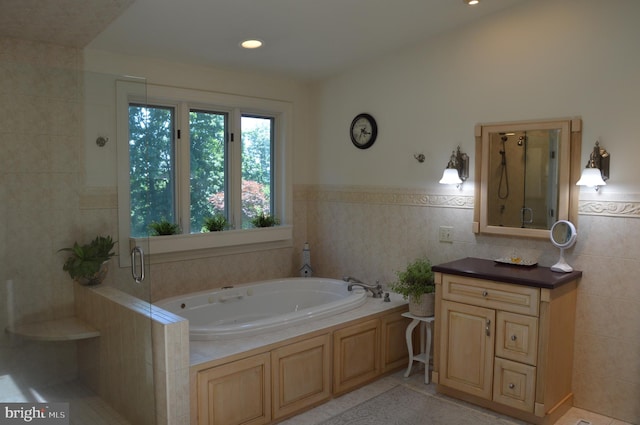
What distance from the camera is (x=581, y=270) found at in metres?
3.16

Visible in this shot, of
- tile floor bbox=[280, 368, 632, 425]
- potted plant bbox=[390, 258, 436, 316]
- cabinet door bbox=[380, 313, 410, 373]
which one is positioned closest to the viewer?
tile floor bbox=[280, 368, 632, 425]

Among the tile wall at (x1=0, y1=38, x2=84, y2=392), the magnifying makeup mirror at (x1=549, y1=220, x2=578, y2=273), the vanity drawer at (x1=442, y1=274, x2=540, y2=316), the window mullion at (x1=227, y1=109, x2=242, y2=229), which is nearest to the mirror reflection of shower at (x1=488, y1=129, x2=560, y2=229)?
the magnifying makeup mirror at (x1=549, y1=220, x2=578, y2=273)

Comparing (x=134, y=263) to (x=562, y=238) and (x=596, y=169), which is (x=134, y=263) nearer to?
(x=562, y=238)

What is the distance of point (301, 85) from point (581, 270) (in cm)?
286

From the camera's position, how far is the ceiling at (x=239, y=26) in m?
2.82

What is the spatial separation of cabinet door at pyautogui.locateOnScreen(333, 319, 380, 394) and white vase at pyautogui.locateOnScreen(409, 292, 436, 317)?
0.97ft

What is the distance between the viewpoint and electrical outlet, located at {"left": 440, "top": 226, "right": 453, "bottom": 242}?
12.5 feet

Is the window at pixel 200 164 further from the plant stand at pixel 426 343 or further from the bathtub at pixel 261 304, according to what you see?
the plant stand at pixel 426 343

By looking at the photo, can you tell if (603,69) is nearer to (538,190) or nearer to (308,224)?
(538,190)

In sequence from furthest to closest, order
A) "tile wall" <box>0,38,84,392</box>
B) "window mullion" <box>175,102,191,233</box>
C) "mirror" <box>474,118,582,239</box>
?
"window mullion" <box>175,102,191,233</box>
"mirror" <box>474,118,582,239</box>
"tile wall" <box>0,38,84,392</box>

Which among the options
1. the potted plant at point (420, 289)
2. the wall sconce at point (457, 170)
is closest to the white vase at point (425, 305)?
the potted plant at point (420, 289)

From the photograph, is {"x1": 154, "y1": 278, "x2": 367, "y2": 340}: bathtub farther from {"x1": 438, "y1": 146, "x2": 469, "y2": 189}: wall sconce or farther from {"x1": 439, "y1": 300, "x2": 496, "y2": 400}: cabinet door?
{"x1": 438, "y1": 146, "x2": 469, "y2": 189}: wall sconce

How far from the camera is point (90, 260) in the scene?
2.98 m

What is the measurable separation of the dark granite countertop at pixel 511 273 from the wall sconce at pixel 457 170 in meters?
0.58
